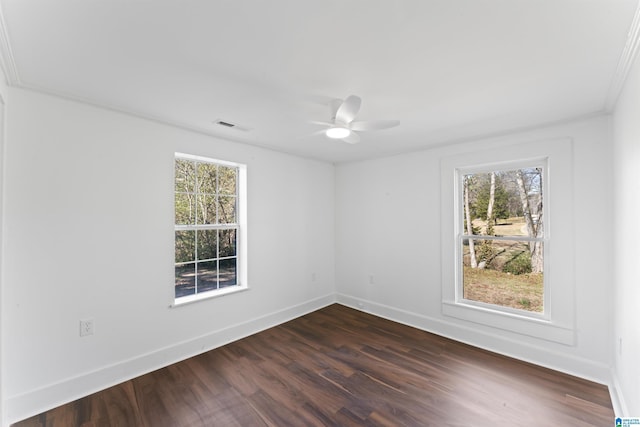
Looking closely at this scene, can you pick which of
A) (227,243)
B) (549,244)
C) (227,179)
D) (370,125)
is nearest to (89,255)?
(227,243)

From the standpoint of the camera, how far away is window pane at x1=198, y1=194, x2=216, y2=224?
3215 millimetres

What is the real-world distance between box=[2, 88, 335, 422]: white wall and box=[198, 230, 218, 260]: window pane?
15.9 inches

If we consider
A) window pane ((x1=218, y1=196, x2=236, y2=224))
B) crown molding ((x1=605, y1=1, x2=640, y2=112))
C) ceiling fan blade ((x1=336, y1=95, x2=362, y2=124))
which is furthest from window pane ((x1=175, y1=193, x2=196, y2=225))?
crown molding ((x1=605, y1=1, x2=640, y2=112))

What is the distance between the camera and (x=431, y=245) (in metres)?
3.62

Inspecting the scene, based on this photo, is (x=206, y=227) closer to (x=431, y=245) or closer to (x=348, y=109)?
(x=348, y=109)

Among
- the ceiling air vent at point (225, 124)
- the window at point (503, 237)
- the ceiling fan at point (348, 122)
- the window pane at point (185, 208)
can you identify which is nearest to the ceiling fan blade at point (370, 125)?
the ceiling fan at point (348, 122)

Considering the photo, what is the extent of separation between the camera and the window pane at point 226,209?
3402mm

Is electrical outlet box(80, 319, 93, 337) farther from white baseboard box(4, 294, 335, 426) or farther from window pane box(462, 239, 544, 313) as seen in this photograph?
window pane box(462, 239, 544, 313)

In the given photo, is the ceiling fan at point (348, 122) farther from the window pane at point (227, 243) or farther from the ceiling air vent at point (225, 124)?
the window pane at point (227, 243)

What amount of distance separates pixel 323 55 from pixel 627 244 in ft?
7.76

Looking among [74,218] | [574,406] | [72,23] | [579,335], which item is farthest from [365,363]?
[72,23]

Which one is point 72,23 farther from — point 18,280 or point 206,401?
point 206,401

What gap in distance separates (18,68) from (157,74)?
86cm

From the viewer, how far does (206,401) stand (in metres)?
2.19
